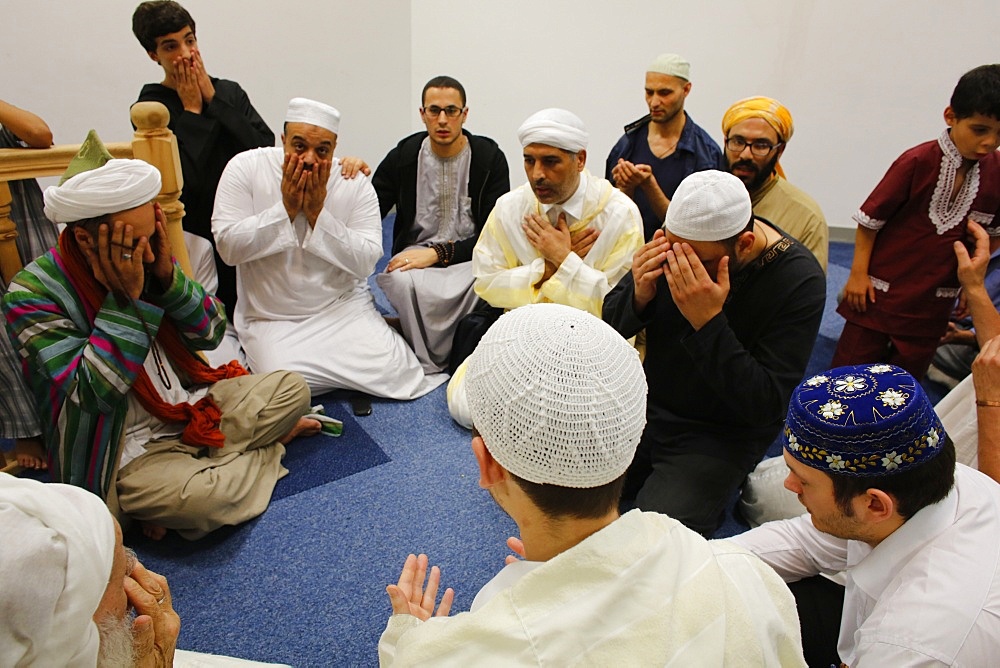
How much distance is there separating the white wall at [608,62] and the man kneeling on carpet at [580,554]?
4374 millimetres

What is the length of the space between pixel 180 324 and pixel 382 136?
3.75 metres

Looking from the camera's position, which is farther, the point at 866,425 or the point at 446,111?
the point at 446,111

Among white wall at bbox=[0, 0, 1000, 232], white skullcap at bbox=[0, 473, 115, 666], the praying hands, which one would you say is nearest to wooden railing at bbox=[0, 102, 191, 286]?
the praying hands

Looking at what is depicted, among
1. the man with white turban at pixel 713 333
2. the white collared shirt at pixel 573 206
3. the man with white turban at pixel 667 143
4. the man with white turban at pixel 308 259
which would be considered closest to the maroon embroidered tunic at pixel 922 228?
the man with white turban at pixel 667 143

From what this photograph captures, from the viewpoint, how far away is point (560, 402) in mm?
944

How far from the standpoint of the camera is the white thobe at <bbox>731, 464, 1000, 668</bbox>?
3.47ft

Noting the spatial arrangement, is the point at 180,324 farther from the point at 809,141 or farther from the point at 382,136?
the point at 809,141

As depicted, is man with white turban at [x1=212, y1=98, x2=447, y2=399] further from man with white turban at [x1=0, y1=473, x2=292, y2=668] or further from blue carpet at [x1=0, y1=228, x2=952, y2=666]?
man with white turban at [x1=0, y1=473, x2=292, y2=668]

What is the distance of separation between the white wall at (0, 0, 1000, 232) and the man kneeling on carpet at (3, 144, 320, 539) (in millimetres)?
2836

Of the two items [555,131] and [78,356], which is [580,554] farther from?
[555,131]

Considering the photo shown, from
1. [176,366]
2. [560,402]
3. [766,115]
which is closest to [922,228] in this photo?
[766,115]

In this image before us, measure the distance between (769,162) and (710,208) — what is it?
1282mm

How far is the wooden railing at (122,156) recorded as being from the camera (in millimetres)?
2096

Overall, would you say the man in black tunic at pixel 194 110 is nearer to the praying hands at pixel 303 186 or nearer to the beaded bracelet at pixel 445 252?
the praying hands at pixel 303 186
